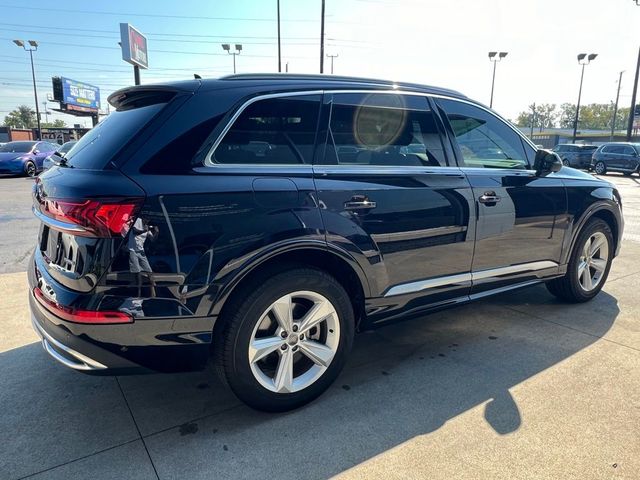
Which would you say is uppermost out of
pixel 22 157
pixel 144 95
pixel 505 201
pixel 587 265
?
pixel 144 95

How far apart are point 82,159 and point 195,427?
1.53 metres

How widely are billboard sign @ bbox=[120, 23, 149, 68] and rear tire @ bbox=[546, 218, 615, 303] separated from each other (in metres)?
15.0

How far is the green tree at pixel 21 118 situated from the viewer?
106 metres

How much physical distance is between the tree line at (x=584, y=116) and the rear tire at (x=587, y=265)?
107 m

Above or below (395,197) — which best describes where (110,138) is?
above

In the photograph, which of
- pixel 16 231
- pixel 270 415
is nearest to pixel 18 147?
pixel 16 231

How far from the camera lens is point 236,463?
223 centimetres

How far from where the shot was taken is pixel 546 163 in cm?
379

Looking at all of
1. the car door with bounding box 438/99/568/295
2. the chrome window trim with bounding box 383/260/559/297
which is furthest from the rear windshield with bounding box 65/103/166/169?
the car door with bounding box 438/99/568/295

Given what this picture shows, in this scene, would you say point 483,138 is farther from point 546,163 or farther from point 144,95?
point 144,95

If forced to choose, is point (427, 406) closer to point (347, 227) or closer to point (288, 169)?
point (347, 227)

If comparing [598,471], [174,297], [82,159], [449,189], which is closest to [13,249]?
[82,159]

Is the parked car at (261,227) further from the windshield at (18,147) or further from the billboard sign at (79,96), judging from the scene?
the billboard sign at (79,96)

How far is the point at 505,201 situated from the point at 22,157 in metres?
19.2
